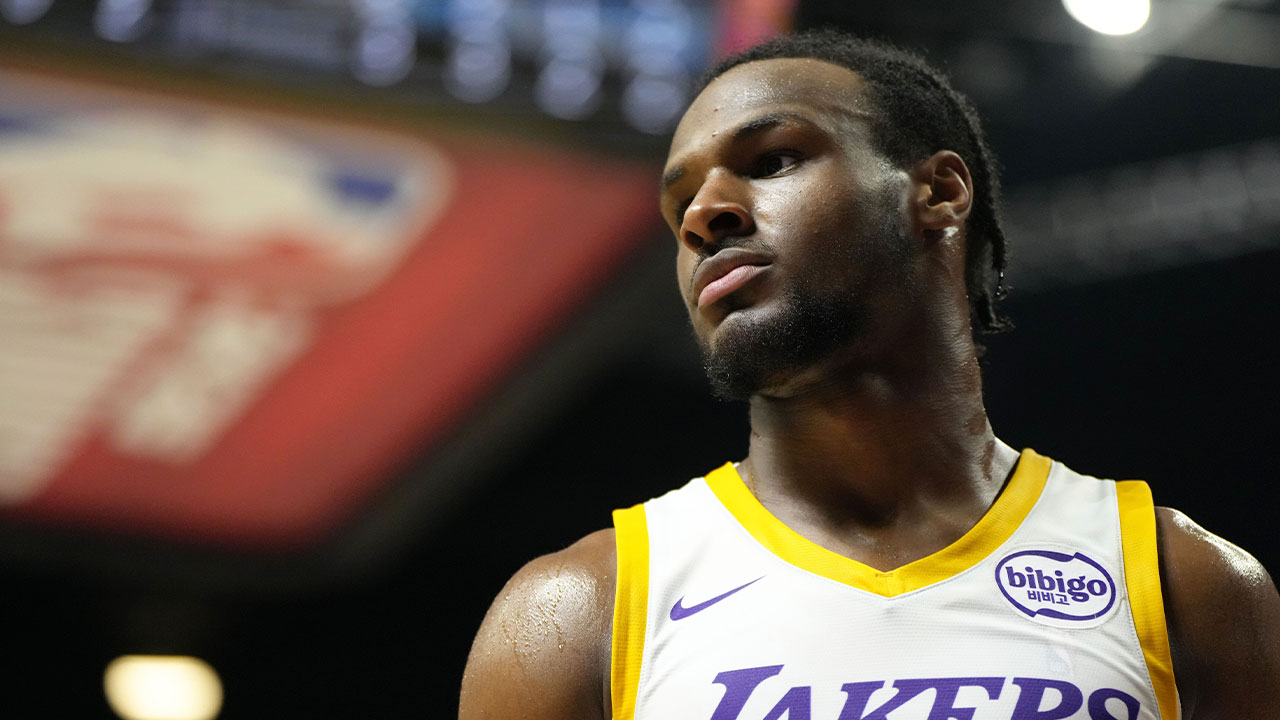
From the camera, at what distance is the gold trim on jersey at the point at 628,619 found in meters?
1.50

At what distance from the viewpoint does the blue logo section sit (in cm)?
153

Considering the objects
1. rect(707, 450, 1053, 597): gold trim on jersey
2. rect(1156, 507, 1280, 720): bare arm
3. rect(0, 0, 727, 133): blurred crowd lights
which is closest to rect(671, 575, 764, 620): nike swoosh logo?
rect(707, 450, 1053, 597): gold trim on jersey

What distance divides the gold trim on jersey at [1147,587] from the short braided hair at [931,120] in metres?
0.50

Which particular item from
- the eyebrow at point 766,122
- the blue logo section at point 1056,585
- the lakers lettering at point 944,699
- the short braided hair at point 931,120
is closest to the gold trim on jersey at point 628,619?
the lakers lettering at point 944,699

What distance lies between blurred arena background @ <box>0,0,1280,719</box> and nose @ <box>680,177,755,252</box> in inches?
119

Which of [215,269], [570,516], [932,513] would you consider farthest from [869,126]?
[570,516]

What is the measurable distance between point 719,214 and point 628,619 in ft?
1.93

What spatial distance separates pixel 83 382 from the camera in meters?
5.09

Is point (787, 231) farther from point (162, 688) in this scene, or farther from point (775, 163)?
point (162, 688)

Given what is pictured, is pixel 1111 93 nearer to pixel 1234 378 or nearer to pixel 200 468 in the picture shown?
pixel 1234 378

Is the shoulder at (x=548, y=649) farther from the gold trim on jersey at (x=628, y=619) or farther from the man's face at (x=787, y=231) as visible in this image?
the man's face at (x=787, y=231)

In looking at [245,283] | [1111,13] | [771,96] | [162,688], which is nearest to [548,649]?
[771,96]

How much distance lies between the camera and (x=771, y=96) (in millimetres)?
1821

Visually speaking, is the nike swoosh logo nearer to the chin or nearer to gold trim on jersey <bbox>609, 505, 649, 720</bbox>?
gold trim on jersey <bbox>609, 505, 649, 720</bbox>
